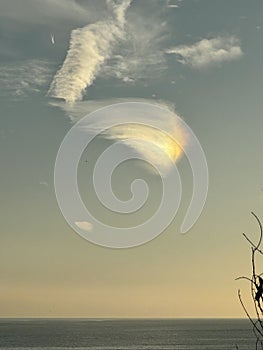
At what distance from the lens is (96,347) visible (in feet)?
620

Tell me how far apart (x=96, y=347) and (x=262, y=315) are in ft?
616

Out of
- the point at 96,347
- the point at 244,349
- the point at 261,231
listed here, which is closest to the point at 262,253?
the point at 261,231

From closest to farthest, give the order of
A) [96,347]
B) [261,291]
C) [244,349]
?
[261,291] < [244,349] < [96,347]

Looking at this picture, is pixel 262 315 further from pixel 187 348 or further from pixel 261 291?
pixel 187 348

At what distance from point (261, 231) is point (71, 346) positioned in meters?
192

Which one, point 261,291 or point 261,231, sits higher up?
point 261,231

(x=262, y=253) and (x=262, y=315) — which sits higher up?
(x=262, y=253)

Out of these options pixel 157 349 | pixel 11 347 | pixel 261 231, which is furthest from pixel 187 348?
pixel 261 231

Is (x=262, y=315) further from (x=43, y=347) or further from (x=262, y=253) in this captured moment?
(x=43, y=347)

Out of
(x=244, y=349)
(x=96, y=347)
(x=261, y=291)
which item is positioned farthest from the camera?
(x=96, y=347)

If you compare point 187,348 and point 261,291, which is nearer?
point 261,291

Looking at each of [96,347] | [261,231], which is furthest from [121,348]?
[261,231]

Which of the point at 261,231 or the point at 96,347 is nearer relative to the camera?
the point at 261,231

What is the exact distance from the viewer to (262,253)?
21.6ft
